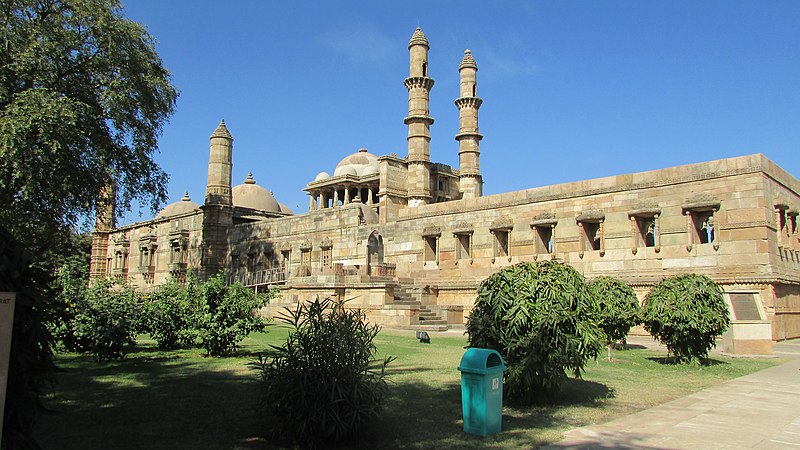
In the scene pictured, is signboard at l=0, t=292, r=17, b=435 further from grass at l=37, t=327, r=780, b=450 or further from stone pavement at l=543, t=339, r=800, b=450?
stone pavement at l=543, t=339, r=800, b=450

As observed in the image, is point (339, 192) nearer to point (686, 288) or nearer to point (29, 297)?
point (686, 288)

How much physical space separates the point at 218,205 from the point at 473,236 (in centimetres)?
1646

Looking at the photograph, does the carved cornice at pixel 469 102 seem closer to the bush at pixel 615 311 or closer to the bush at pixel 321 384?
the bush at pixel 615 311

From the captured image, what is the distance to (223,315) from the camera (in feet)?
36.9

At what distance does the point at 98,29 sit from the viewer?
14617 mm

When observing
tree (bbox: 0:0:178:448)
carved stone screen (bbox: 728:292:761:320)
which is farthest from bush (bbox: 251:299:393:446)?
carved stone screen (bbox: 728:292:761:320)

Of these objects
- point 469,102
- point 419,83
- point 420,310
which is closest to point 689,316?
point 420,310

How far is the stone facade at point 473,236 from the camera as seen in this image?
1569 centimetres

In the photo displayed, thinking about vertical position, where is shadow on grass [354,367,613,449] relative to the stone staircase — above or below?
below

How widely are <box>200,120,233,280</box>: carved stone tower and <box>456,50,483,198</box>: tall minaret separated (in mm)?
12927

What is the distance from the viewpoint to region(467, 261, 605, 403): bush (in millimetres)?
6988

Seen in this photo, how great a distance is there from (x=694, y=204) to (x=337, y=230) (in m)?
15.3

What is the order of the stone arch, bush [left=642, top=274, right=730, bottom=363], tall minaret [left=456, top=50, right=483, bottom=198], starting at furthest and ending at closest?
tall minaret [left=456, top=50, right=483, bottom=198] → the stone arch → bush [left=642, top=274, right=730, bottom=363]

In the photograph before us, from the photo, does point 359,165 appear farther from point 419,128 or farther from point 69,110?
point 69,110
